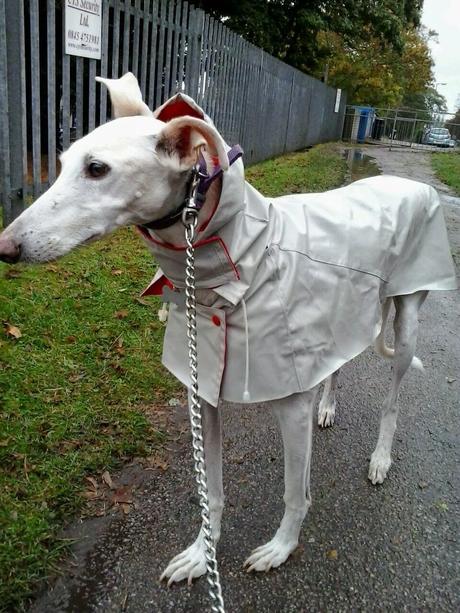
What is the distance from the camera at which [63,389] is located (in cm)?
310

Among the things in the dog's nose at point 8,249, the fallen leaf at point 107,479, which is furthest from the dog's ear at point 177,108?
the fallen leaf at point 107,479

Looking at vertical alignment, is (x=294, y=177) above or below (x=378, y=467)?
above

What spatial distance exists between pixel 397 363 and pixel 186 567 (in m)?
1.56

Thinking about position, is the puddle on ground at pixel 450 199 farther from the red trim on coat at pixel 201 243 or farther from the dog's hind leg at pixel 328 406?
the red trim on coat at pixel 201 243

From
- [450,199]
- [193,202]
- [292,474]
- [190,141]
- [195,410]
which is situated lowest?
[292,474]

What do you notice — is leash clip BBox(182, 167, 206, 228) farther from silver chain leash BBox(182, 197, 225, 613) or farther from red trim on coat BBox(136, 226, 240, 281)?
red trim on coat BBox(136, 226, 240, 281)

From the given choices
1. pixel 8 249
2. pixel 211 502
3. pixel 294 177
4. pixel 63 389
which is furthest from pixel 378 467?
pixel 294 177

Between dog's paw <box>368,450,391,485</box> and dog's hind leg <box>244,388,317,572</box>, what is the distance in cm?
67

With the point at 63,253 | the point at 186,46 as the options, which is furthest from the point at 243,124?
the point at 63,253

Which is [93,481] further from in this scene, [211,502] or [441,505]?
[441,505]

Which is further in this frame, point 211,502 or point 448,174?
point 448,174

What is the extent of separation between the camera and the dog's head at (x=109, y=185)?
5.33 feet

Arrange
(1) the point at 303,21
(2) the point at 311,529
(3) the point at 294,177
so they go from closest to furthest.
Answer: (2) the point at 311,529
(3) the point at 294,177
(1) the point at 303,21

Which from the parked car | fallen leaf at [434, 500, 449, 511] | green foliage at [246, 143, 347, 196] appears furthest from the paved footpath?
the parked car
